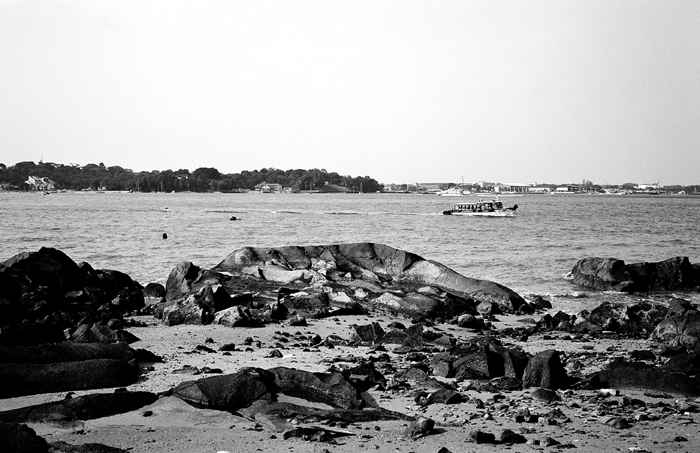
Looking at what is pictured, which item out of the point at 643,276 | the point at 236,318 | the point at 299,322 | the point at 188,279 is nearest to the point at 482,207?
the point at 643,276

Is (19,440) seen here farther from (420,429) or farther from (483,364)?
(483,364)

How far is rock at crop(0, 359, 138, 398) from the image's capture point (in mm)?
9484

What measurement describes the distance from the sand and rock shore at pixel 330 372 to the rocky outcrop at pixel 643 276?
24.9ft

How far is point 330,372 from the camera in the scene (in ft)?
35.2

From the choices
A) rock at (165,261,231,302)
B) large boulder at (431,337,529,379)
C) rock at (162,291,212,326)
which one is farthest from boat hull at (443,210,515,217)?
large boulder at (431,337,529,379)

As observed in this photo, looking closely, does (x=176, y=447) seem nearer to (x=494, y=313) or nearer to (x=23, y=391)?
(x=23, y=391)

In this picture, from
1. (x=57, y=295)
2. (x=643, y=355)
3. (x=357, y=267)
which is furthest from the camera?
(x=357, y=267)

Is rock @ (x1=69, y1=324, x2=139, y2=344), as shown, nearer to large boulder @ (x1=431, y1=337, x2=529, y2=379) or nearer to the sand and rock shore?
the sand and rock shore

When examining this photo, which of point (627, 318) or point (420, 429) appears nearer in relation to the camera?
point (420, 429)

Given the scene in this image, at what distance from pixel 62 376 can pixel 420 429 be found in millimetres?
5172

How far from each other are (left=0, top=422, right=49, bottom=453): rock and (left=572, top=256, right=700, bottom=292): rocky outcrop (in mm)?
21887

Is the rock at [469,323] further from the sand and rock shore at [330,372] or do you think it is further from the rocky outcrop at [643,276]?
the rocky outcrop at [643,276]

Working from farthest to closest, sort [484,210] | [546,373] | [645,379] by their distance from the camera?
[484,210] < [546,373] < [645,379]

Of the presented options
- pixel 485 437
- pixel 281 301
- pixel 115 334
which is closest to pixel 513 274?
pixel 281 301
